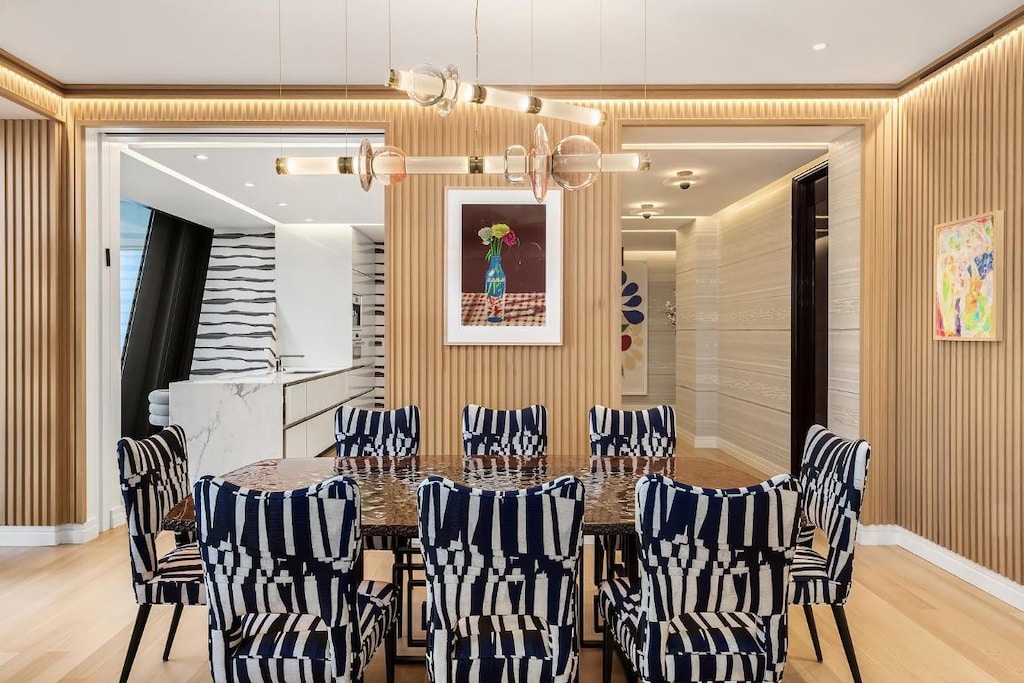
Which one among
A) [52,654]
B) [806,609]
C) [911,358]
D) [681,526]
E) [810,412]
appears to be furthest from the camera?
[810,412]

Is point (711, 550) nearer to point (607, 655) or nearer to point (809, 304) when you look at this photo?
point (607, 655)

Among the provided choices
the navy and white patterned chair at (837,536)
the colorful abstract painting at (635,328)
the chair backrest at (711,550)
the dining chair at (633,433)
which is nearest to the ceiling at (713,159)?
the dining chair at (633,433)

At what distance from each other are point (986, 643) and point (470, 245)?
130 inches

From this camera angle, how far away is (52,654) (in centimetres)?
284

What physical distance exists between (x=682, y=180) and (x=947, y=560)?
3.64 meters

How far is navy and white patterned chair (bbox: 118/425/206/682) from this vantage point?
2.40 meters

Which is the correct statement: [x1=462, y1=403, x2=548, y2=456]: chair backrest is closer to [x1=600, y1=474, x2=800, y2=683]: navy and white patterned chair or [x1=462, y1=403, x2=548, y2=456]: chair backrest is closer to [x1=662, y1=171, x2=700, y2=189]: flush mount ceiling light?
[x1=600, y1=474, x2=800, y2=683]: navy and white patterned chair

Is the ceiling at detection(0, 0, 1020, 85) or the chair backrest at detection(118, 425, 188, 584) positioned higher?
the ceiling at detection(0, 0, 1020, 85)

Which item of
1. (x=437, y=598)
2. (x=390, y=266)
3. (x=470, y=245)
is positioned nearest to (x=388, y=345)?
(x=390, y=266)

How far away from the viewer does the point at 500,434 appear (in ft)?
11.6

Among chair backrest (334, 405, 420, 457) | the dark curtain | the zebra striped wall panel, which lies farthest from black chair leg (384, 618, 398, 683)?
the zebra striped wall panel

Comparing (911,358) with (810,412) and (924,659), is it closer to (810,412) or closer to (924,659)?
(810,412)

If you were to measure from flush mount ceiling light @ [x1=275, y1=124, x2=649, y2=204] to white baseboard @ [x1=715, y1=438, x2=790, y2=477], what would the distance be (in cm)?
449

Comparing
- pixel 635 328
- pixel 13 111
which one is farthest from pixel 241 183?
pixel 635 328
